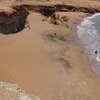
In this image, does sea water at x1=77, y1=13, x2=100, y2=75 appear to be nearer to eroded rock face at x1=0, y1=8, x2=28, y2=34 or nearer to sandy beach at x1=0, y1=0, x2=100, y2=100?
sandy beach at x1=0, y1=0, x2=100, y2=100

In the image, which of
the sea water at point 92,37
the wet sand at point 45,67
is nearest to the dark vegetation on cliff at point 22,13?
the wet sand at point 45,67

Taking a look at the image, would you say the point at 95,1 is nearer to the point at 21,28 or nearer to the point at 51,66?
the point at 21,28

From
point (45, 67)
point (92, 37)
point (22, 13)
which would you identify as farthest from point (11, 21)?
point (92, 37)

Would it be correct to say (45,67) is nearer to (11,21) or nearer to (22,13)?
(11,21)

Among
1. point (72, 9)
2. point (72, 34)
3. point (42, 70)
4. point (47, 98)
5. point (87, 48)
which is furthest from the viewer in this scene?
point (72, 9)

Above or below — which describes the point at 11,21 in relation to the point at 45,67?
above

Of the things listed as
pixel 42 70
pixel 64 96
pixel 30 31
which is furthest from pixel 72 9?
pixel 64 96
